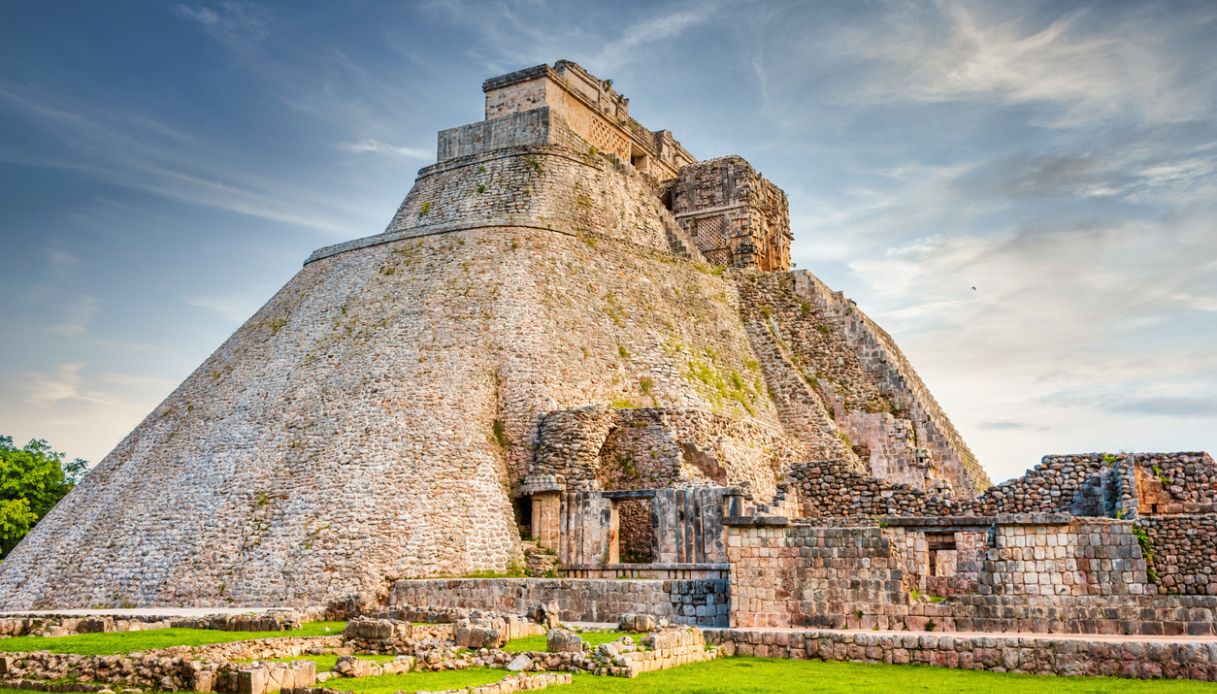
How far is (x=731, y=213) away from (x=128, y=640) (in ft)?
89.8

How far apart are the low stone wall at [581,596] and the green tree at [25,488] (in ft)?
75.0

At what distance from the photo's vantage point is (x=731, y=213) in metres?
37.5

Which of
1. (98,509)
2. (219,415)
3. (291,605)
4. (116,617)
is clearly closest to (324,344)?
(219,415)

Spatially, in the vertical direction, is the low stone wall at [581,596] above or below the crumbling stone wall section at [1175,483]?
below

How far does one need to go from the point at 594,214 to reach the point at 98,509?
51.0 ft

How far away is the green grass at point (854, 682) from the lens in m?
10.7

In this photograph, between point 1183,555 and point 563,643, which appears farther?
point 1183,555

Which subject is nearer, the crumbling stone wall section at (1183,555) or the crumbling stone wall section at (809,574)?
the crumbling stone wall section at (809,574)

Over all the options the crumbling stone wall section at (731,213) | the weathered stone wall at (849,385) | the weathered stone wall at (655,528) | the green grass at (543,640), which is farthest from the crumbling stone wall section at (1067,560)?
the crumbling stone wall section at (731,213)

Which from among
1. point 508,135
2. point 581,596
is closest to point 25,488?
point 508,135

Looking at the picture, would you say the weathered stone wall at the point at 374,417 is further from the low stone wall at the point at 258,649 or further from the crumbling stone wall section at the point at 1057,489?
the crumbling stone wall section at the point at 1057,489

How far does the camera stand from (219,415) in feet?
83.8

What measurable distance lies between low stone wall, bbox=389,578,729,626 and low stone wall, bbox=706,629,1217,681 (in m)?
2.67

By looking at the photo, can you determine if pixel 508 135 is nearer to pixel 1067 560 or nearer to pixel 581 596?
pixel 581 596
